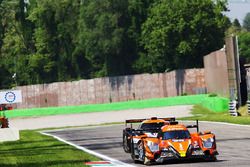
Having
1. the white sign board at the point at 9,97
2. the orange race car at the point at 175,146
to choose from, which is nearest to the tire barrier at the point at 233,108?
the white sign board at the point at 9,97

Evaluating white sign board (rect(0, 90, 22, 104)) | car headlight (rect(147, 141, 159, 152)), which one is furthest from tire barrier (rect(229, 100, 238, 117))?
car headlight (rect(147, 141, 159, 152))

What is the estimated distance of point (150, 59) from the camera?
334 feet

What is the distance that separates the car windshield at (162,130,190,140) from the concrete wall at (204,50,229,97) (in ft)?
137

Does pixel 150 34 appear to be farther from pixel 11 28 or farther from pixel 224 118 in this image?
pixel 224 118

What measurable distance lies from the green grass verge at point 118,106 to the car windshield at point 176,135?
164ft

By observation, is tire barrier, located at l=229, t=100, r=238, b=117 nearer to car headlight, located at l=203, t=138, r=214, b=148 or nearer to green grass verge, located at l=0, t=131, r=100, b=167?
green grass verge, located at l=0, t=131, r=100, b=167

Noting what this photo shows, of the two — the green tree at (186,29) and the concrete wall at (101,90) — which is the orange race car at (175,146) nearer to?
the concrete wall at (101,90)

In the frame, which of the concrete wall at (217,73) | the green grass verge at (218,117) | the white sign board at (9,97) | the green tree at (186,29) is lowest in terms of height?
the green grass verge at (218,117)

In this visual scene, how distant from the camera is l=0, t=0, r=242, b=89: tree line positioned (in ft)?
311

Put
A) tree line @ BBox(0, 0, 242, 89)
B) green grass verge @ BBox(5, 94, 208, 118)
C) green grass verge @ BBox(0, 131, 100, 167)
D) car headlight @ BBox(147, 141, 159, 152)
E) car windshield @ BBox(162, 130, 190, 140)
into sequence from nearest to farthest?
car headlight @ BBox(147, 141, 159, 152), car windshield @ BBox(162, 130, 190, 140), green grass verge @ BBox(0, 131, 100, 167), green grass verge @ BBox(5, 94, 208, 118), tree line @ BBox(0, 0, 242, 89)

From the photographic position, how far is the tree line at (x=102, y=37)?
94.8m

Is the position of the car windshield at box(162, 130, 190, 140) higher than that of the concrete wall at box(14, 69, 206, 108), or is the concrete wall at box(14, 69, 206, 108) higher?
the concrete wall at box(14, 69, 206, 108)

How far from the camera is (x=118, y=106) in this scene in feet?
252

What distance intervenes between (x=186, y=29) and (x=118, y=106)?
21.8 meters
